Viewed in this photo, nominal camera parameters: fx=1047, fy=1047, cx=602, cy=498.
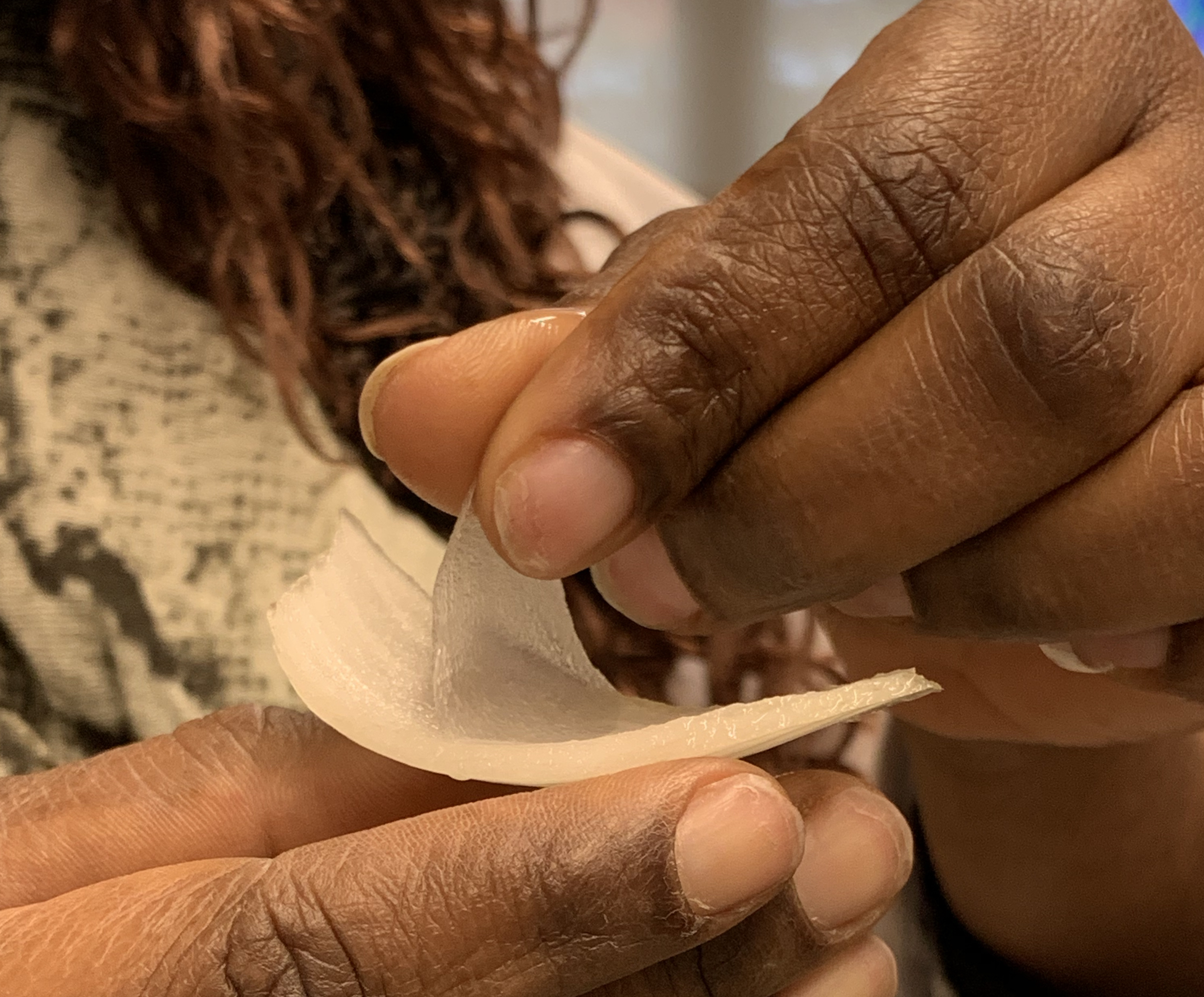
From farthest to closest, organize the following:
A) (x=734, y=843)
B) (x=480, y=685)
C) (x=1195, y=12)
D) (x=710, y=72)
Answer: (x=710, y=72) < (x=1195, y=12) < (x=480, y=685) < (x=734, y=843)

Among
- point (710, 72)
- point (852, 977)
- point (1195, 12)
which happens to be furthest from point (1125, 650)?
point (710, 72)

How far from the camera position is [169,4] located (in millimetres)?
791

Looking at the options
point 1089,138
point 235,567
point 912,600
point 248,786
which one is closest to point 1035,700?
point 912,600

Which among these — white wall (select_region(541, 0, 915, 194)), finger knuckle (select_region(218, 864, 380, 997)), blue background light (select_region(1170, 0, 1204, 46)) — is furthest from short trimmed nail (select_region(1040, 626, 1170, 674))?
white wall (select_region(541, 0, 915, 194))

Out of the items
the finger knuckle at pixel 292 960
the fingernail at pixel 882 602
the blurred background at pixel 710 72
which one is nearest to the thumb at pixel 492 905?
the finger knuckle at pixel 292 960

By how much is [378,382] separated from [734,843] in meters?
0.23

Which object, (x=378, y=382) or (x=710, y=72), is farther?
(x=710, y=72)

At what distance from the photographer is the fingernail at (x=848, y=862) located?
37cm

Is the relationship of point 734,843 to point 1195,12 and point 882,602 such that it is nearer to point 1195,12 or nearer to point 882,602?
point 882,602

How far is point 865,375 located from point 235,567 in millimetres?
480

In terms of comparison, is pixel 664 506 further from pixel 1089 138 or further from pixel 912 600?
pixel 1089 138

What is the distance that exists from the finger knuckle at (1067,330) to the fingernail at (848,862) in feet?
0.50

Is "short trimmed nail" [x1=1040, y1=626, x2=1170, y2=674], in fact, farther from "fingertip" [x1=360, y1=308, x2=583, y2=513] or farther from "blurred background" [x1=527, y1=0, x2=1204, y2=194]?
"blurred background" [x1=527, y1=0, x2=1204, y2=194]

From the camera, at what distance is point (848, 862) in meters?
0.37
